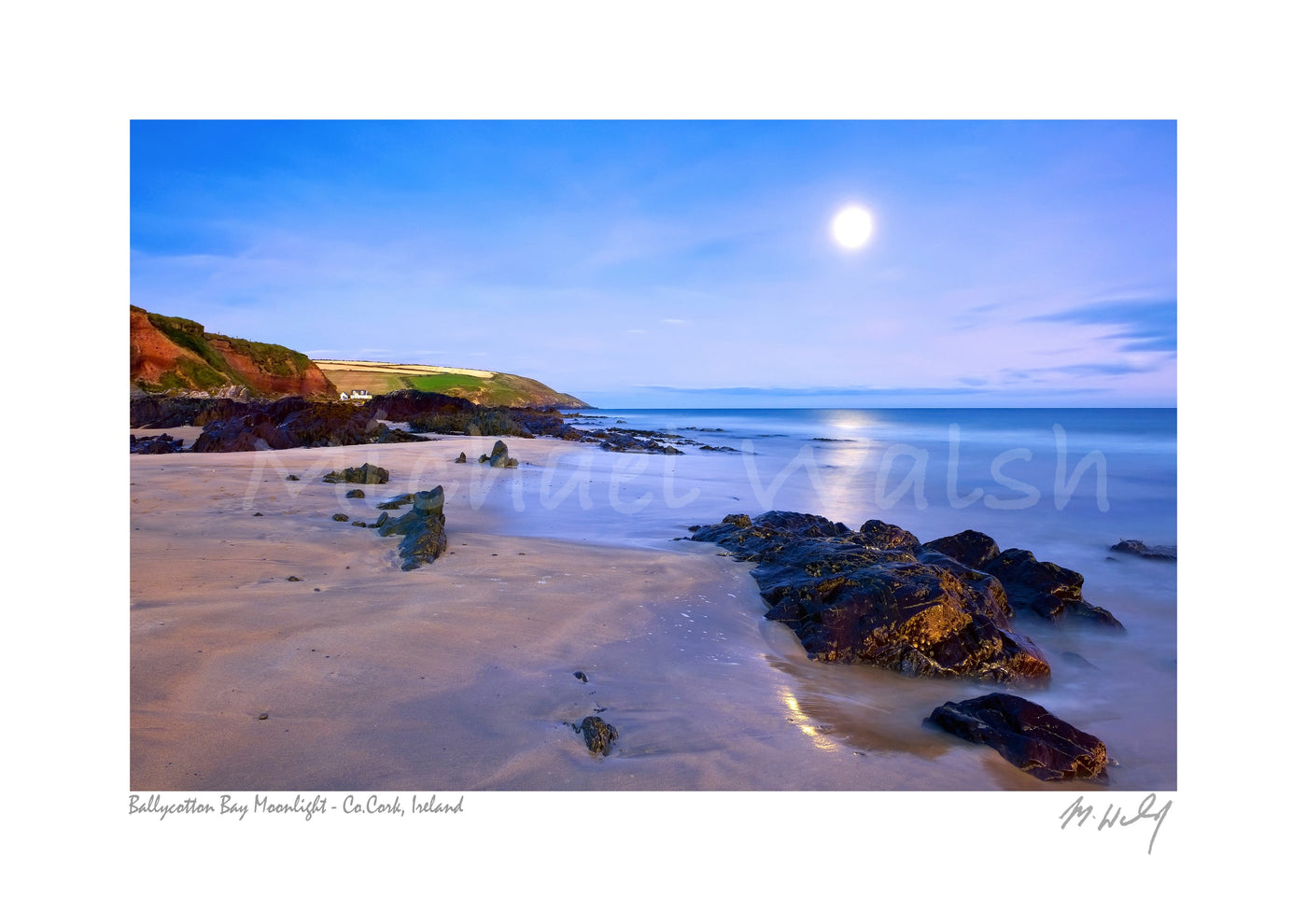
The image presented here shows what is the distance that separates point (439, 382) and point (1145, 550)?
182 ft

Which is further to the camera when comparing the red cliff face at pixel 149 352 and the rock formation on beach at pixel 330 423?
the red cliff face at pixel 149 352

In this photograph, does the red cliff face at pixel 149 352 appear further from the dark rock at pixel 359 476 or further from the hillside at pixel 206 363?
the dark rock at pixel 359 476

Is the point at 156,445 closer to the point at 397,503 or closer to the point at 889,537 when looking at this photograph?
the point at 397,503

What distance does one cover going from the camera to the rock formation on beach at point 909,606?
3551 mm

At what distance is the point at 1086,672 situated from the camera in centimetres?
394

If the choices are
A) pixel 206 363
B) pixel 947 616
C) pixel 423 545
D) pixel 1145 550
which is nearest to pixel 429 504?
pixel 423 545

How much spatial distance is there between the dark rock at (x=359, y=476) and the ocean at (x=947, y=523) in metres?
1.18

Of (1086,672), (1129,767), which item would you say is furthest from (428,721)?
(1086,672)

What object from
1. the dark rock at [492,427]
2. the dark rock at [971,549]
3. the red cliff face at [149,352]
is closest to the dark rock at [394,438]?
the dark rock at [492,427]

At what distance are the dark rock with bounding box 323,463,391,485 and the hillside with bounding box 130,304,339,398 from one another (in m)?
19.8

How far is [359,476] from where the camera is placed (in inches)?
287

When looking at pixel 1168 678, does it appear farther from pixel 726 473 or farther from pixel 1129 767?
pixel 726 473
